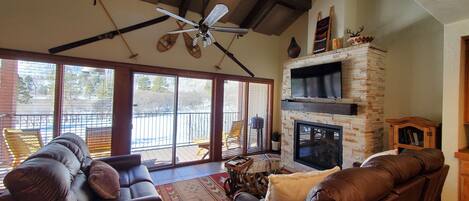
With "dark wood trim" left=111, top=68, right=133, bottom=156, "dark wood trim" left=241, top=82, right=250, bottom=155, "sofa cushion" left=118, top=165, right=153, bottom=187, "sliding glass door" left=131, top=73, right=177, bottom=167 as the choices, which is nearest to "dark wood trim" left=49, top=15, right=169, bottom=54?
"dark wood trim" left=111, top=68, right=133, bottom=156

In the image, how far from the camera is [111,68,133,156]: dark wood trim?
3.78m

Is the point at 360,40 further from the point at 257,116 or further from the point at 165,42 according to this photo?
the point at 165,42

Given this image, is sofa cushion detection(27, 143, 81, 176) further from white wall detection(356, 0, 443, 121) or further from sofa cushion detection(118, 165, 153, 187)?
white wall detection(356, 0, 443, 121)

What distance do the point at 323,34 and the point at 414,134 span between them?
7.11 feet

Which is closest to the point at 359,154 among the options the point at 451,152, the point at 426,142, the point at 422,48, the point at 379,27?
the point at 426,142

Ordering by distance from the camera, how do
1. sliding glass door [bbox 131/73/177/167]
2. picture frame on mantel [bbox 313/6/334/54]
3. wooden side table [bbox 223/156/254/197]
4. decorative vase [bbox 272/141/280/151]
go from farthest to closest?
decorative vase [bbox 272/141/280/151] < sliding glass door [bbox 131/73/177/167] < picture frame on mantel [bbox 313/6/334/54] < wooden side table [bbox 223/156/254/197]

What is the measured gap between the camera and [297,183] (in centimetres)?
143

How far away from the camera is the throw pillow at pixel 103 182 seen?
76.2 inches

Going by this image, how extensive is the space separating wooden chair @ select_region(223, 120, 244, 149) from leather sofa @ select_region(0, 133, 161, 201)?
2.45 m

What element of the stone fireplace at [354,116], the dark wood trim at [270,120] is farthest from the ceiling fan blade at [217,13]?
the dark wood trim at [270,120]

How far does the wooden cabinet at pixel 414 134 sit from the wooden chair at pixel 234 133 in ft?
9.73

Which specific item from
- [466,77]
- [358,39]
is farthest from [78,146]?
[466,77]

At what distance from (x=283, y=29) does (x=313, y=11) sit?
3.95ft

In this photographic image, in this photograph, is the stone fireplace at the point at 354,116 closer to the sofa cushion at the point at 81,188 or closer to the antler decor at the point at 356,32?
the antler decor at the point at 356,32
